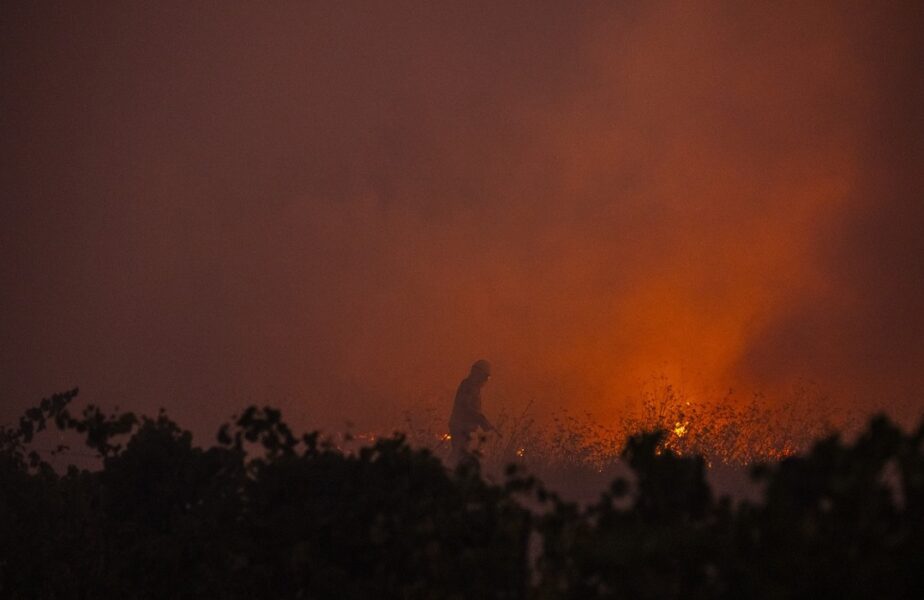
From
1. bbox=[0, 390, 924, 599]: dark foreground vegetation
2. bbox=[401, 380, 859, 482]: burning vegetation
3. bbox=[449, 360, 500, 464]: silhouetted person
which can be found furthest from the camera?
bbox=[449, 360, 500, 464]: silhouetted person

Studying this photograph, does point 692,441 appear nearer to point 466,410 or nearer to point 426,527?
point 466,410

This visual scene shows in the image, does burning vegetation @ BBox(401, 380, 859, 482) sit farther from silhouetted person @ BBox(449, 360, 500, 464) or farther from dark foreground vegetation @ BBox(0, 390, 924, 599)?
dark foreground vegetation @ BBox(0, 390, 924, 599)

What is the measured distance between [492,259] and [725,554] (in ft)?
153

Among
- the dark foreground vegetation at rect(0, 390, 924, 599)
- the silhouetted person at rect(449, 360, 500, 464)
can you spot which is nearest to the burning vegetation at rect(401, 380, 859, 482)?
the silhouetted person at rect(449, 360, 500, 464)

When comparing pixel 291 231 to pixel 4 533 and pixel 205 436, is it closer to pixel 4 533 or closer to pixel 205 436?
pixel 205 436

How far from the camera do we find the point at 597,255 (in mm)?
48625

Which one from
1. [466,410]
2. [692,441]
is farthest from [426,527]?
[692,441]

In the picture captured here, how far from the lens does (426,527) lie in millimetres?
4148

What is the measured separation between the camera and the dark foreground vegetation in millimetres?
2889

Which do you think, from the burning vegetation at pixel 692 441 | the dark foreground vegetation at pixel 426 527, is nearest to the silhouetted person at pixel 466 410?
the burning vegetation at pixel 692 441

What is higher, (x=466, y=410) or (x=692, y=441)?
(x=692, y=441)

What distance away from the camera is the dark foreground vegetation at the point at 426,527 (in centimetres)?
289

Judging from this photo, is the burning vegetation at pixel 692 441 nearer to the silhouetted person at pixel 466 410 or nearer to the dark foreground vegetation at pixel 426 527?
the silhouetted person at pixel 466 410

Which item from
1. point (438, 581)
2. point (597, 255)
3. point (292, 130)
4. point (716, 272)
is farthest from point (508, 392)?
point (292, 130)
